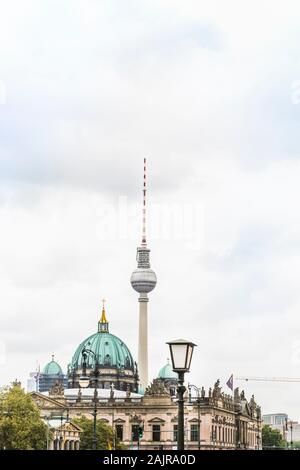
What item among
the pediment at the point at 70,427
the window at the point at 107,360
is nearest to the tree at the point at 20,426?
the pediment at the point at 70,427

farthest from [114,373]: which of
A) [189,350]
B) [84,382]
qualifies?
[189,350]

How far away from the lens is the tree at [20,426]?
102312 mm

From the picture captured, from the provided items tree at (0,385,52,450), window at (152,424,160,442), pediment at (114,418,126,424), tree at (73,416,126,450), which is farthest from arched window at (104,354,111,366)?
tree at (0,385,52,450)

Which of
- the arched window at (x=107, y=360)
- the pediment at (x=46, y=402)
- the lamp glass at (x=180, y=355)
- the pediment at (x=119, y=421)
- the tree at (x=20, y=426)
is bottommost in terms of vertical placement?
the lamp glass at (x=180, y=355)

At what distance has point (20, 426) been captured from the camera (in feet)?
339

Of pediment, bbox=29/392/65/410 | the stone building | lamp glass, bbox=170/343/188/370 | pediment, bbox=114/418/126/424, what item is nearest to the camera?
lamp glass, bbox=170/343/188/370

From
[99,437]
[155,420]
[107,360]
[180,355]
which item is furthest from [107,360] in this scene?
[180,355]

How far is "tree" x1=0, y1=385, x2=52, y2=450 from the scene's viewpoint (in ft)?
336

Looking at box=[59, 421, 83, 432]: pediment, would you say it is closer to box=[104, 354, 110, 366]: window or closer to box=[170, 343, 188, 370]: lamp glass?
box=[104, 354, 110, 366]: window

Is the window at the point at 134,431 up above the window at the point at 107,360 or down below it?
below

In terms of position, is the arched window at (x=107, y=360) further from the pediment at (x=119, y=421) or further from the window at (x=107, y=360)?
the pediment at (x=119, y=421)

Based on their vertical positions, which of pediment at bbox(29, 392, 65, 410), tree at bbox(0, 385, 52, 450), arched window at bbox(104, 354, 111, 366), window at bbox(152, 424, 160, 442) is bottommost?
tree at bbox(0, 385, 52, 450)
